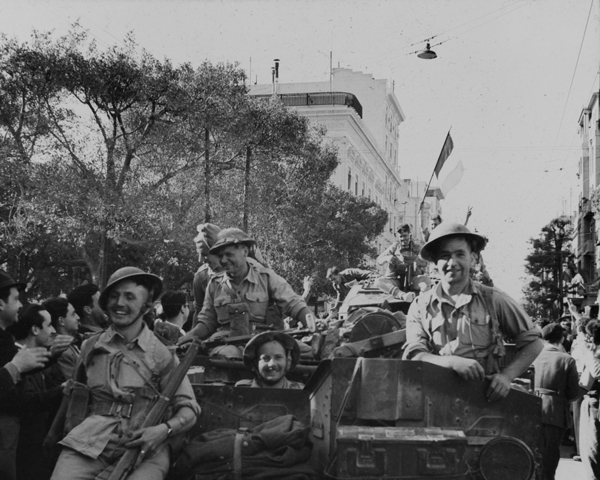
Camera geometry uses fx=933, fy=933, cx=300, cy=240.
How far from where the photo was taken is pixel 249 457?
18.3 feet

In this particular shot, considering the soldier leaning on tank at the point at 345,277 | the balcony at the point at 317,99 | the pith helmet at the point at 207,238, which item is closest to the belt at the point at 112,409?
the pith helmet at the point at 207,238

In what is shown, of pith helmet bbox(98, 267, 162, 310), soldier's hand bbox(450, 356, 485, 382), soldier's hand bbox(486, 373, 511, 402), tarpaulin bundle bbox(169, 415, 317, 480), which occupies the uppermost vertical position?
pith helmet bbox(98, 267, 162, 310)

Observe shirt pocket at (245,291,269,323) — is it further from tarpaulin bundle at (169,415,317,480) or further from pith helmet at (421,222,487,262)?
tarpaulin bundle at (169,415,317,480)

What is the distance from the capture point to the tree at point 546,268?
167ft

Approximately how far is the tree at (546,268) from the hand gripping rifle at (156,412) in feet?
149

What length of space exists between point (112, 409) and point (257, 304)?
138 inches

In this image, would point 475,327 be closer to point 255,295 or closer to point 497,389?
point 497,389

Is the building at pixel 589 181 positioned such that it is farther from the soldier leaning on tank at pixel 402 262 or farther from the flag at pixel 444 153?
the soldier leaning on tank at pixel 402 262

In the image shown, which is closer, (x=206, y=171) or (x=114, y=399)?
(x=114, y=399)

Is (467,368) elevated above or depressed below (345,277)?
below

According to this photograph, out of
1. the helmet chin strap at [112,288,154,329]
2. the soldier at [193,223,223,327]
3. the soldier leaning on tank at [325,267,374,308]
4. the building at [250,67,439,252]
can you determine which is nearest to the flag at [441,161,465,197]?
the soldier leaning on tank at [325,267,374,308]

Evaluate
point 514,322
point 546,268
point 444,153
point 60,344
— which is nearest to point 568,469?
point 514,322

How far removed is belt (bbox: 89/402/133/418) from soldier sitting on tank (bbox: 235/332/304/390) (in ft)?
4.58

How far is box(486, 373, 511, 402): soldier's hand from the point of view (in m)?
5.65
